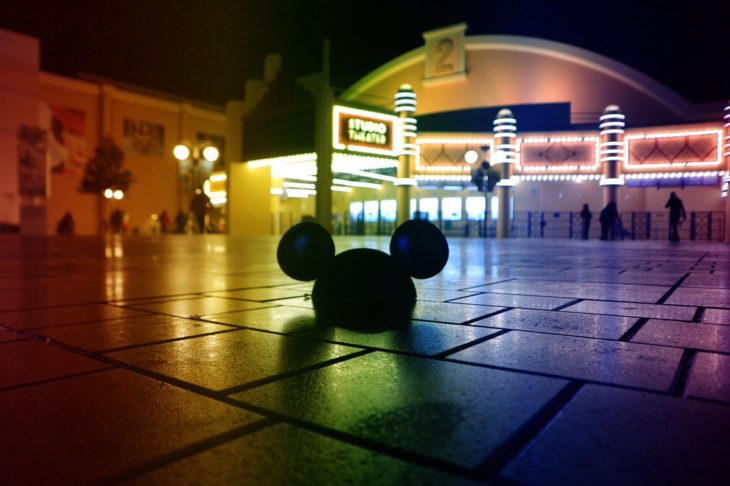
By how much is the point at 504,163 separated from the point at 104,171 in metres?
27.7

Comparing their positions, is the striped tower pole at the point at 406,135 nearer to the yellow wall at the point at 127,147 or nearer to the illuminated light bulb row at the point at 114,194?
the illuminated light bulb row at the point at 114,194

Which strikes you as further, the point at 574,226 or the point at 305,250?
the point at 574,226

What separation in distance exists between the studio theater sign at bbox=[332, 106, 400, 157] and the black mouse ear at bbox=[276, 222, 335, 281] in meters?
18.4

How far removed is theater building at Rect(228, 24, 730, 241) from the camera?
81.5ft

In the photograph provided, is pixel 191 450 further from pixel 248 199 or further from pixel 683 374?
pixel 248 199

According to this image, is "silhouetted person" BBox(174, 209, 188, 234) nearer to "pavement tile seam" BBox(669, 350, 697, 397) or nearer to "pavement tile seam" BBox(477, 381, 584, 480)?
"pavement tile seam" BBox(669, 350, 697, 397)

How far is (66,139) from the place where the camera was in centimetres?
3928

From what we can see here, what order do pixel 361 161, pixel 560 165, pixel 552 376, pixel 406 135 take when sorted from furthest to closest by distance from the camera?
pixel 560 165 → pixel 361 161 → pixel 406 135 → pixel 552 376

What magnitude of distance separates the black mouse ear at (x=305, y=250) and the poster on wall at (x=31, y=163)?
31.0 meters

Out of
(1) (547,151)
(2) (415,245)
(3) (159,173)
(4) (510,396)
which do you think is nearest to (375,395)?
(4) (510,396)

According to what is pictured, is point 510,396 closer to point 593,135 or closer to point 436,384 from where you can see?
point 436,384

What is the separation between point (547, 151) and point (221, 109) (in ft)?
120

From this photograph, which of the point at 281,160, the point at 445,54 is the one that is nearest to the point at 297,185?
the point at 281,160

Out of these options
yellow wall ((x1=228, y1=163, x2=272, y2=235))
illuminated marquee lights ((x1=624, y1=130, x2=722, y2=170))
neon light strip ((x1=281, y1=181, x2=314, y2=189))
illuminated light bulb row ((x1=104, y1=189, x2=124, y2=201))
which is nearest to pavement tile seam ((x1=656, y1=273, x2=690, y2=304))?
illuminated marquee lights ((x1=624, y1=130, x2=722, y2=170))
